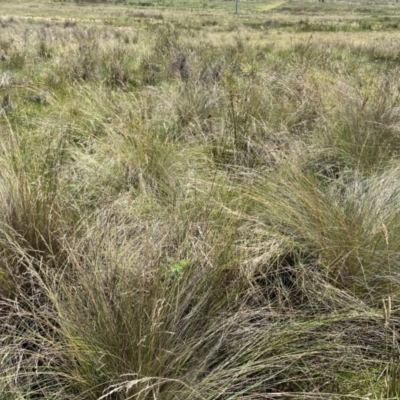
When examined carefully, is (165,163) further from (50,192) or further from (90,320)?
(90,320)

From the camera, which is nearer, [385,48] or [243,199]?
[243,199]

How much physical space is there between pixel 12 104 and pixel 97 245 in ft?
11.5

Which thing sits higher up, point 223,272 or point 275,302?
point 223,272

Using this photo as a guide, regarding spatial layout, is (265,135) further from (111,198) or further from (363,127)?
(111,198)

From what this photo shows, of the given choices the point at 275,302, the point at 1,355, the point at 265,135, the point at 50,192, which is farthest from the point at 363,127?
the point at 1,355

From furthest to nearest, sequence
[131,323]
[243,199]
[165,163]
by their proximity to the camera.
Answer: [165,163]
[243,199]
[131,323]

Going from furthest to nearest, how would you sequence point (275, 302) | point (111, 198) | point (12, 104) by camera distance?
point (12, 104) < point (111, 198) < point (275, 302)

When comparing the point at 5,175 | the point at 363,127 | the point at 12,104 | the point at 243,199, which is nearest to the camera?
the point at 5,175

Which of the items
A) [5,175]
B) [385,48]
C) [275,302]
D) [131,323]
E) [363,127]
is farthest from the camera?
[385,48]

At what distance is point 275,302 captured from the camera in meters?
1.72

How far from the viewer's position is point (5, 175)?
189 cm

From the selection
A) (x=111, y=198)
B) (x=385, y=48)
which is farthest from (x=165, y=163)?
(x=385, y=48)

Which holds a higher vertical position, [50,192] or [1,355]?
[50,192]

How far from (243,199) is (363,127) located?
1440 mm
